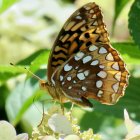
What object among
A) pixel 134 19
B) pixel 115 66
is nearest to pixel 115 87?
pixel 115 66

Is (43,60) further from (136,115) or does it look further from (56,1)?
(56,1)

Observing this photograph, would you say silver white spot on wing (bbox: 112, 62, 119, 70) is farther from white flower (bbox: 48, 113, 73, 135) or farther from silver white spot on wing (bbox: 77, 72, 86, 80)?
white flower (bbox: 48, 113, 73, 135)

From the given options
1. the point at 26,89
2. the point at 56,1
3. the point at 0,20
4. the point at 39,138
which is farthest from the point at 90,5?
the point at 56,1

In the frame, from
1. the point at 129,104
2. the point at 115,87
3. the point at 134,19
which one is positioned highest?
the point at 134,19

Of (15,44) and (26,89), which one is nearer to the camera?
(26,89)

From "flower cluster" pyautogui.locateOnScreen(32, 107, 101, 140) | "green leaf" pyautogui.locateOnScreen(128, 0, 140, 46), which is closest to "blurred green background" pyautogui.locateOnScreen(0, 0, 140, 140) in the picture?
"green leaf" pyautogui.locateOnScreen(128, 0, 140, 46)

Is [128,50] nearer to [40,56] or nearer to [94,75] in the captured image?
[94,75]
